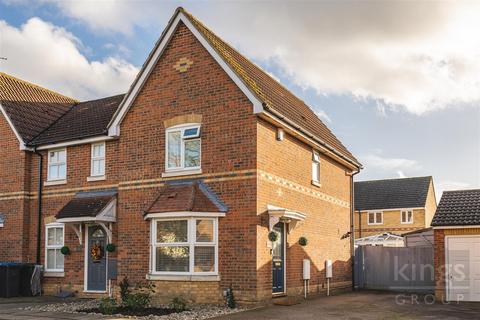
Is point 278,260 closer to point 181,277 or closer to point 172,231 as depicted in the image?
point 181,277

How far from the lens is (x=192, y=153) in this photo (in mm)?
17984

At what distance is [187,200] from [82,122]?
864cm

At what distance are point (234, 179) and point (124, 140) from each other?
4491mm

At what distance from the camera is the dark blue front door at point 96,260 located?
805 inches

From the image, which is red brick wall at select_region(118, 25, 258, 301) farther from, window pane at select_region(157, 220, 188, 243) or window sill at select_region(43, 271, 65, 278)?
window sill at select_region(43, 271, 65, 278)

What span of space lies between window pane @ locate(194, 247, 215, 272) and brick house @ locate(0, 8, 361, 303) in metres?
0.03

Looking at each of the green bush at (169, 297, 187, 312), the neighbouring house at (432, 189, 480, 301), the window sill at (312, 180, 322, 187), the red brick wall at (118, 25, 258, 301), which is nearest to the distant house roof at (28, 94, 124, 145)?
the red brick wall at (118, 25, 258, 301)

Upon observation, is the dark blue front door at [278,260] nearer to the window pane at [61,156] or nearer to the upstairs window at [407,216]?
the window pane at [61,156]

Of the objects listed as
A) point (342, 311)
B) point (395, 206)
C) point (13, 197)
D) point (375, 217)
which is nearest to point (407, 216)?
point (395, 206)

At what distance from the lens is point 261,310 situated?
1566 cm

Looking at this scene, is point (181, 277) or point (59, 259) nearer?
point (181, 277)

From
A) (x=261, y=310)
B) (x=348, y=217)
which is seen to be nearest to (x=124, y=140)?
(x=261, y=310)

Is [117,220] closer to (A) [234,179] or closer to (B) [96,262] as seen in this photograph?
(B) [96,262]

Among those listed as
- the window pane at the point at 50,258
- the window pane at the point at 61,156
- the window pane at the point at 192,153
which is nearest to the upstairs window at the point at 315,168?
the window pane at the point at 192,153
